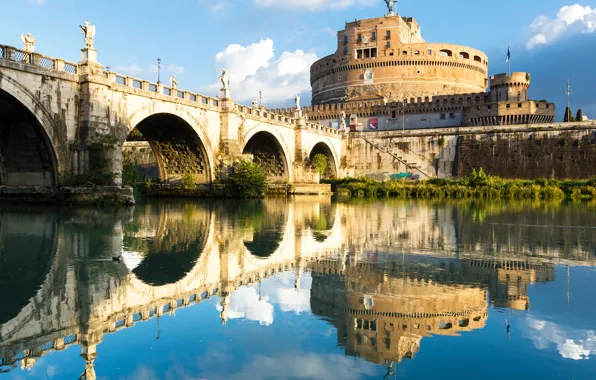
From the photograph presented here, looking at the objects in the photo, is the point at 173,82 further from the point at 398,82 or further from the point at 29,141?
the point at 398,82

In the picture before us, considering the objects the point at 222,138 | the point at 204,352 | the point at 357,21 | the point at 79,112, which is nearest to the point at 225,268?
the point at 204,352

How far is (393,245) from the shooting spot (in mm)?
12320

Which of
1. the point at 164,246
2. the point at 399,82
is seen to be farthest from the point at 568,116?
the point at 164,246

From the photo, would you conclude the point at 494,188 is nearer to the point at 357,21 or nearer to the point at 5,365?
the point at 5,365

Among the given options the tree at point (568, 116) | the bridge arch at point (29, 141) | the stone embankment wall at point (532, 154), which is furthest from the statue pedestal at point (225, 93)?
the tree at point (568, 116)

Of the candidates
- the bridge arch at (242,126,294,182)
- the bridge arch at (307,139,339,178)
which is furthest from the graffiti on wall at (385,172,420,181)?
the bridge arch at (242,126,294,182)

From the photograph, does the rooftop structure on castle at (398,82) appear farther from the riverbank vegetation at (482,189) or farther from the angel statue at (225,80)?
the angel statue at (225,80)

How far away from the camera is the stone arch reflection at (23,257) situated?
685 centimetres

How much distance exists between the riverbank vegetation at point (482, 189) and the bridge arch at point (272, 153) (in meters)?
7.47

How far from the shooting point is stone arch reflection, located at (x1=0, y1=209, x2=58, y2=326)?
6.85 m

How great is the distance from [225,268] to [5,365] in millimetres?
4755

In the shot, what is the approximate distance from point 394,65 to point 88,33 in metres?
57.6

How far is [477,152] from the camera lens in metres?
51.6

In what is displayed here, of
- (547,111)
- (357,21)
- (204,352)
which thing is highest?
(357,21)
